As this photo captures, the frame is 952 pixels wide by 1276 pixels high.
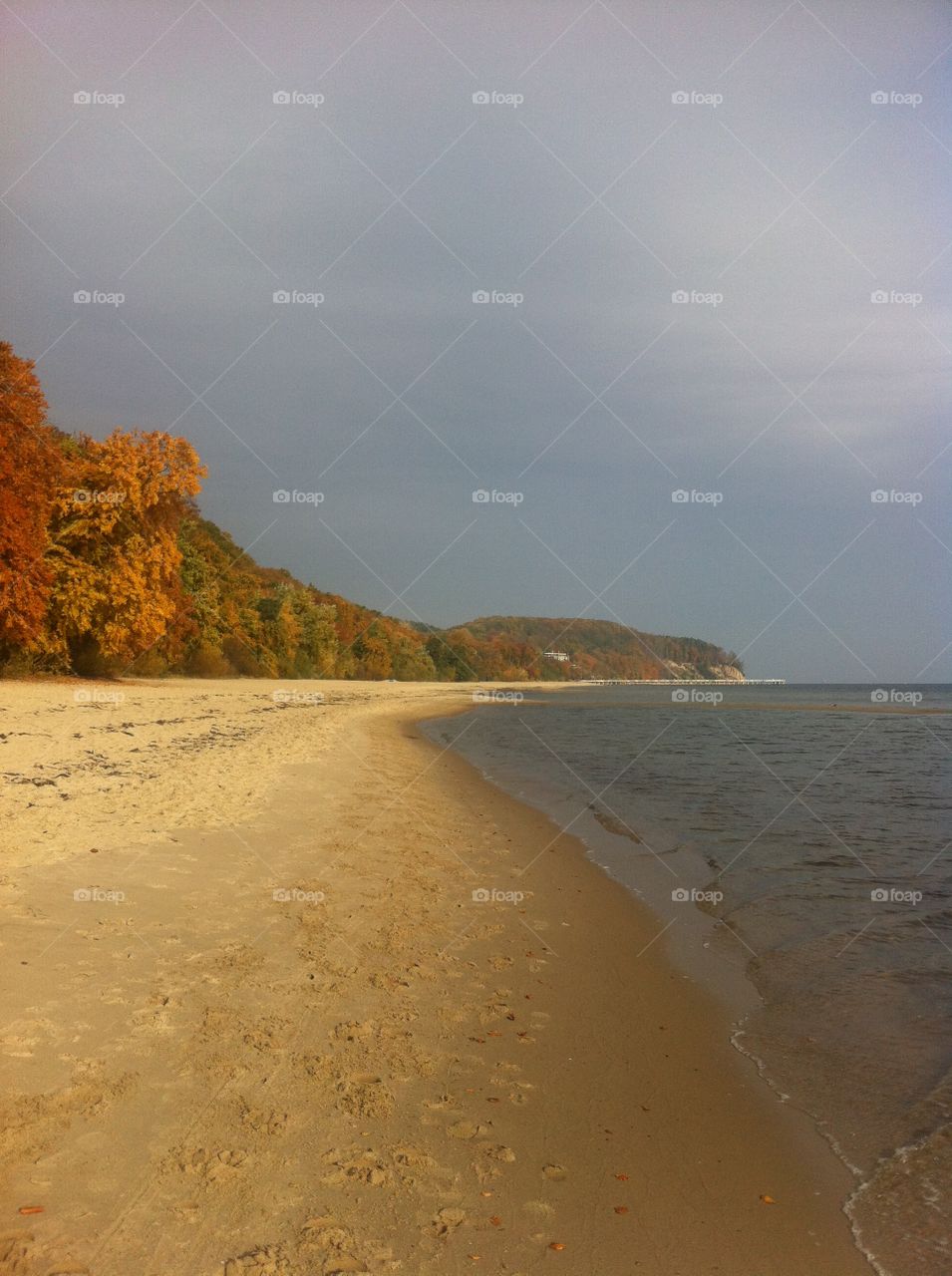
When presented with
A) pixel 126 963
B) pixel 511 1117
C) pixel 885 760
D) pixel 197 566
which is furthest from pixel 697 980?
pixel 197 566

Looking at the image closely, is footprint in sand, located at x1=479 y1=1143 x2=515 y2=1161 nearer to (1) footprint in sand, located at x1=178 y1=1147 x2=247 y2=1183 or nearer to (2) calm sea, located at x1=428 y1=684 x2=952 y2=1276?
(1) footprint in sand, located at x1=178 y1=1147 x2=247 y2=1183

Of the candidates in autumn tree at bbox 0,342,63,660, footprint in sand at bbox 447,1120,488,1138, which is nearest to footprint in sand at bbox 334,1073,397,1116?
footprint in sand at bbox 447,1120,488,1138

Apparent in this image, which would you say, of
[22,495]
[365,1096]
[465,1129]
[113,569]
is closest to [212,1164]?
[365,1096]

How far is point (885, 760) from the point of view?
23594 millimetres

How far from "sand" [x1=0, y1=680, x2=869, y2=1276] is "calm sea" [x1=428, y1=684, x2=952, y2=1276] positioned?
0.89ft

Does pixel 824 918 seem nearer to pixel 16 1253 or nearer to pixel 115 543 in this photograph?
pixel 16 1253

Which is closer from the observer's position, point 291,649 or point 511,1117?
point 511,1117

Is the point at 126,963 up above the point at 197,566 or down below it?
below

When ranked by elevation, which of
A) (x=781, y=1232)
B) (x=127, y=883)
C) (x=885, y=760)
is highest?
(x=885, y=760)

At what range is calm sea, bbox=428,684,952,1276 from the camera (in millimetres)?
4078

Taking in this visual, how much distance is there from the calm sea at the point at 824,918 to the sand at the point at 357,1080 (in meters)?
0.27

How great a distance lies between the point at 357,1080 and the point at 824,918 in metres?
5.58

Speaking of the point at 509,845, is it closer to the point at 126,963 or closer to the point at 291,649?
the point at 126,963

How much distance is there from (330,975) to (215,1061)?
1.33 metres
